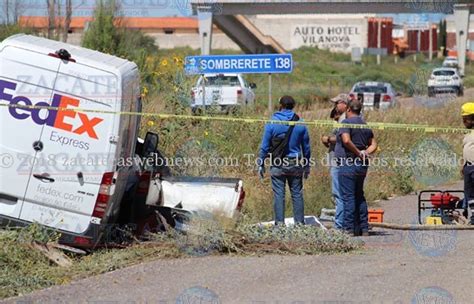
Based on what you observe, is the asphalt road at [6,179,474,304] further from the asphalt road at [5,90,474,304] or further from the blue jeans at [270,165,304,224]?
the blue jeans at [270,165,304,224]

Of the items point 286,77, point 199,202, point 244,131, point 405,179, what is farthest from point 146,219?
point 286,77

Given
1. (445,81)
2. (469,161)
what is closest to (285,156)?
(469,161)

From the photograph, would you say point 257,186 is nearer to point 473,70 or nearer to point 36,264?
point 36,264

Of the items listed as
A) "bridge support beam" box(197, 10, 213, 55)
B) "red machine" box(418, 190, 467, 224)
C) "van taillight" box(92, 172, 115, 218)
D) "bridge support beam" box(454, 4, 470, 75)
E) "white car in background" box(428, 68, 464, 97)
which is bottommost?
"van taillight" box(92, 172, 115, 218)

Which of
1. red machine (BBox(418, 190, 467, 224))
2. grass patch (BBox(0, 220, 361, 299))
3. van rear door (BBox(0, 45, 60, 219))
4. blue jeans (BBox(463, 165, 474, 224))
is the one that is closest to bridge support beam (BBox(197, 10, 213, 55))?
red machine (BBox(418, 190, 467, 224))

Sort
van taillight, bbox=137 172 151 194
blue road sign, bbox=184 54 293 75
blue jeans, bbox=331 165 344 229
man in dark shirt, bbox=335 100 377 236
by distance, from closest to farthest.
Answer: van taillight, bbox=137 172 151 194 < man in dark shirt, bbox=335 100 377 236 < blue jeans, bbox=331 165 344 229 < blue road sign, bbox=184 54 293 75

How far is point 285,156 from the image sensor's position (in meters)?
12.2

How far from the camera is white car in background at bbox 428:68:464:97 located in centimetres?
4165

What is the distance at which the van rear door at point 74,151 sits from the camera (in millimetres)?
10508

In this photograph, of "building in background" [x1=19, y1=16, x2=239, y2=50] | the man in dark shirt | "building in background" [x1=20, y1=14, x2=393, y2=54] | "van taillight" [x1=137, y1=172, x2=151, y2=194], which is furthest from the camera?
"building in background" [x1=20, y1=14, x2=393, y2=54]

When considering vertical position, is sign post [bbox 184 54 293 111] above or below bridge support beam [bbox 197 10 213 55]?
below

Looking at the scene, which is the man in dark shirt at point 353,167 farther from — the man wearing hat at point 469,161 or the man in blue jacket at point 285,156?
the man wearing hat at point 469,161

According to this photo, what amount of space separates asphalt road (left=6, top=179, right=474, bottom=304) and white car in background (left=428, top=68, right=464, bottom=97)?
96.7 feet

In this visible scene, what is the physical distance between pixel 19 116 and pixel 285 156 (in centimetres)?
340
